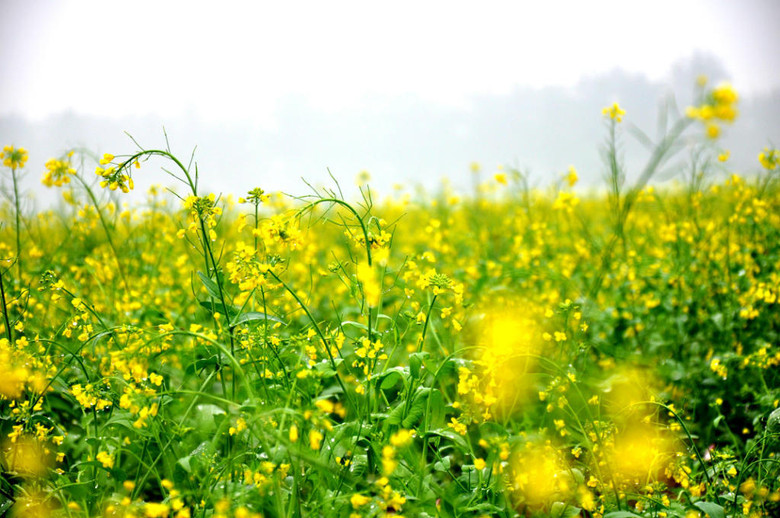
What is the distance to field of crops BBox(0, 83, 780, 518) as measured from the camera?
1.39m

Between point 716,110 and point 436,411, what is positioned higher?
point 716,110

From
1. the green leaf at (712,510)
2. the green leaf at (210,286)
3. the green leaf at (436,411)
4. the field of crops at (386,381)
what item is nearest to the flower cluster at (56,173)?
the field of crops at (386,381)

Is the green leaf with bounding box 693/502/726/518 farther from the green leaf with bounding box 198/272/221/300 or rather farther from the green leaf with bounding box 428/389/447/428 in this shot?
the green leaf with bounding box 198/272/221/300

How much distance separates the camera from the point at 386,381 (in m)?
1.62

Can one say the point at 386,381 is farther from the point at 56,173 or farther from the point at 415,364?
the point at 56,173

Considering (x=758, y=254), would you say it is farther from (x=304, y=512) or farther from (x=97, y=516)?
(x=97, y=516)

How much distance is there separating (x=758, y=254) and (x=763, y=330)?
42cm

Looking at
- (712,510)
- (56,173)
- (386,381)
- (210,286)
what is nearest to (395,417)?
(386,381)

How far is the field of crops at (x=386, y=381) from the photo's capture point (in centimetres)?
139

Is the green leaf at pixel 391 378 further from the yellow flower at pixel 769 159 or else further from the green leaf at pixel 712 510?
the yellow flower at pixel 769 159

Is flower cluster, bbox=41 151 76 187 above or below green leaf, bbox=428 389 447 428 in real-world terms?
above

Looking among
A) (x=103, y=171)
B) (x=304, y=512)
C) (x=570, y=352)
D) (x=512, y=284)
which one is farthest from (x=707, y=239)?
(x=103, y=171)

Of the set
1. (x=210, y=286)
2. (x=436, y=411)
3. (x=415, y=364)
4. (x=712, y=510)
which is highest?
(x=210, y=286)

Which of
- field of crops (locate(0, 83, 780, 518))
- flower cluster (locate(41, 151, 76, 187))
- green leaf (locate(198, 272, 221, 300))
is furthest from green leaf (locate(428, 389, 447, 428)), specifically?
flower cluster (locate(41, 151, 76, 187))
